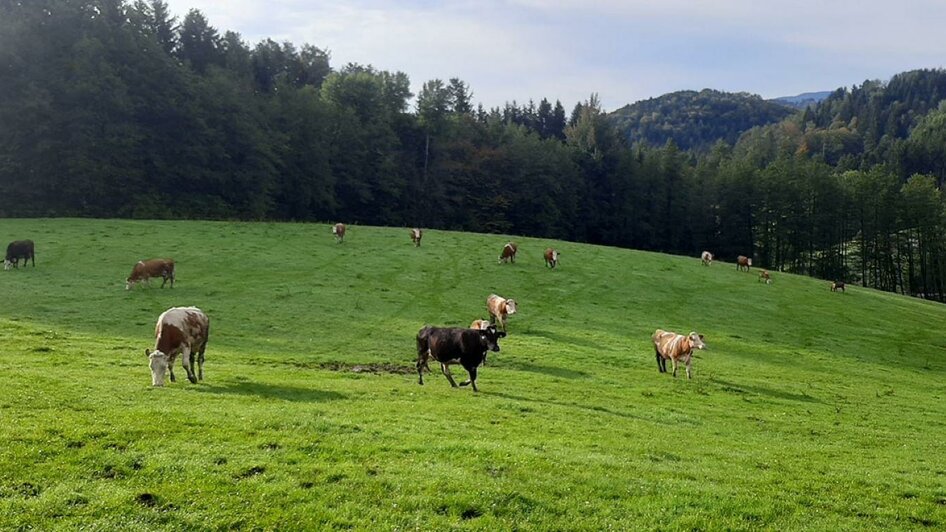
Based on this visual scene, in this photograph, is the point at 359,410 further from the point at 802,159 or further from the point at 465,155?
the point at 802,159

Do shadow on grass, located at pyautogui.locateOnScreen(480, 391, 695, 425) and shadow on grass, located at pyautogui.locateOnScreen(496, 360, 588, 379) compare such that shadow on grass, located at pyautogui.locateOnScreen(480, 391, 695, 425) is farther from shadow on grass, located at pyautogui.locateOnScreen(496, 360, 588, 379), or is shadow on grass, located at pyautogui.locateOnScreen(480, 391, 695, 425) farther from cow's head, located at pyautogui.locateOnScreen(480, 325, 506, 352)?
shadow on grass, located at pyautogui.locateOnScreen(496, 360, 588, 379)

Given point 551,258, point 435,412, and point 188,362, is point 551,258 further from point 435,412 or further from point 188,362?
point 435,412

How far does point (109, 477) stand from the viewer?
888 centimetres

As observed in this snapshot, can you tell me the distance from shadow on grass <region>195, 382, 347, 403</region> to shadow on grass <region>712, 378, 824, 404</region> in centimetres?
1313

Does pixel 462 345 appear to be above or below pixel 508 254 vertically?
below

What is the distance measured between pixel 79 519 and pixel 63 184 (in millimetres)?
62437

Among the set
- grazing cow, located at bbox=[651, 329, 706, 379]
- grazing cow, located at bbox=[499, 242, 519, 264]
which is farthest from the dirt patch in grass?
grazing cow, located at bbox=[499, 242, 519, 264]

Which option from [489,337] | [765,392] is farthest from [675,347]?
[489,337]

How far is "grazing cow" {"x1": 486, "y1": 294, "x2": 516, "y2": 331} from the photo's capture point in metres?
29.0

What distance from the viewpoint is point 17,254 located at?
1358 inches

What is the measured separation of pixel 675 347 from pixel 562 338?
20.4 ft

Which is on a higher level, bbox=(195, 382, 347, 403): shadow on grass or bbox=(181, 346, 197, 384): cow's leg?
bbox=(181, 346, 197, 384): cow's leg

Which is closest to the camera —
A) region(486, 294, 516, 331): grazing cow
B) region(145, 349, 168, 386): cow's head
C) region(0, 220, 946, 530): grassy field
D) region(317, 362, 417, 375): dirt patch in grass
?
A: region(0, 220, 946, 530): grassy field

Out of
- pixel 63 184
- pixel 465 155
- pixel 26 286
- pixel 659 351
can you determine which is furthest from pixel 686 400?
pixel 465 155
